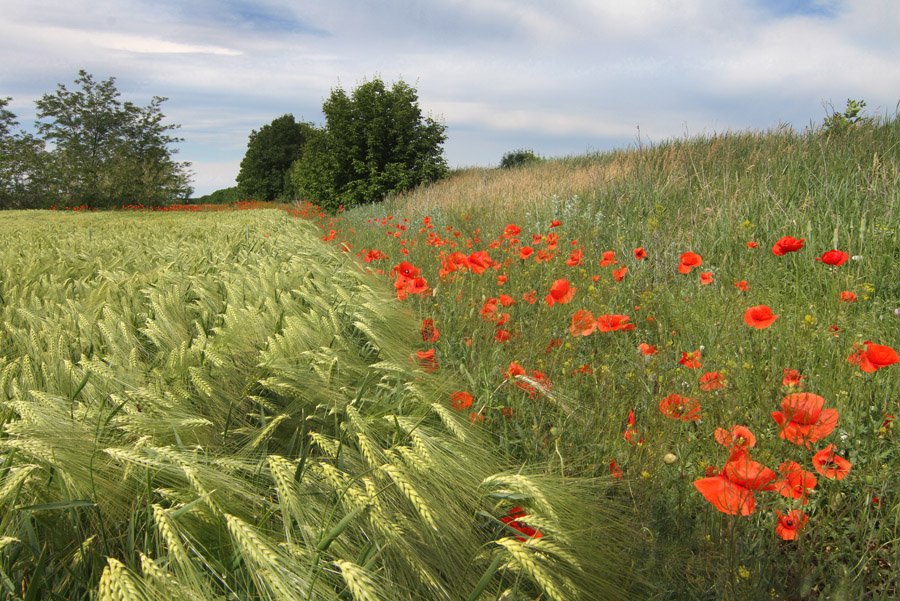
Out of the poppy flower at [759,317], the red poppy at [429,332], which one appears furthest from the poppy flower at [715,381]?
the red poppy at [429,332]

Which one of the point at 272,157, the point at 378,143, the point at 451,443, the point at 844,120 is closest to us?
the point at 451,443

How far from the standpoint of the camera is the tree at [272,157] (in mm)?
35969

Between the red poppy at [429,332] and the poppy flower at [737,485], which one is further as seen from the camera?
the red poppy at [429,332]

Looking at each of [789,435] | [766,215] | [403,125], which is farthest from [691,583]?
[403,125]

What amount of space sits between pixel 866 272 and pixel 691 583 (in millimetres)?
2776

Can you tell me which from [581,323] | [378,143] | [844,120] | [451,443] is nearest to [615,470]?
[451,443]

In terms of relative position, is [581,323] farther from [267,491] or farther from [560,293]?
[267,491]

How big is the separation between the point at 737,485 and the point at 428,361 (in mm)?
1286

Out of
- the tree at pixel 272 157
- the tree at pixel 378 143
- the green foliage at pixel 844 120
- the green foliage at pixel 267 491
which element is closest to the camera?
the green foliage at pixel 267 491

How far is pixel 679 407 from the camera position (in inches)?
56.5

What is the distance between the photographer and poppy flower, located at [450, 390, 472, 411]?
167 cm

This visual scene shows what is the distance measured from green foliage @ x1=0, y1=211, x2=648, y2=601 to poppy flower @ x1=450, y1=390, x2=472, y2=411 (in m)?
0.03

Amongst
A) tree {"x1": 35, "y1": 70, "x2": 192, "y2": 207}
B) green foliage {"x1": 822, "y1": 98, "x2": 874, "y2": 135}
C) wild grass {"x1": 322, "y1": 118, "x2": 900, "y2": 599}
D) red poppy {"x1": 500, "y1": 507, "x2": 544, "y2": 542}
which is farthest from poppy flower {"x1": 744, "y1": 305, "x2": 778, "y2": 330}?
tree {"x1": 35, "y1": 70, "x2": 192, "y2": 207}

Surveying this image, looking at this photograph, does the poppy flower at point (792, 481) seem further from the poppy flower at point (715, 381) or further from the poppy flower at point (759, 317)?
the poppy flower at point (759, 317)
